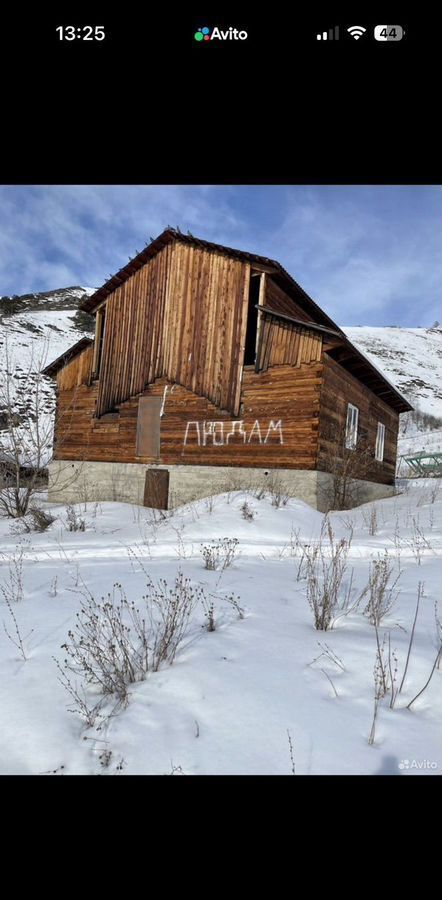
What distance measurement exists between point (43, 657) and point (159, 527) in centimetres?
619

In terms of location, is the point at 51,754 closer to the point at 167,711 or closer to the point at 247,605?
the point at 167,711

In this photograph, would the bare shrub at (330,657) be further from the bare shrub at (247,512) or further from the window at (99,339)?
the window at (99,339)

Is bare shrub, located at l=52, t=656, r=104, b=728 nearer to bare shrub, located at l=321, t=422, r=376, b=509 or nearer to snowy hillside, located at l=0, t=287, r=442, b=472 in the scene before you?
bare shrub, located at l=321, t=422, r=376, b=509

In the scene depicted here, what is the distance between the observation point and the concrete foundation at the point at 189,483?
1217 centimetres

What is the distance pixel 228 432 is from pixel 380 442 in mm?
8160

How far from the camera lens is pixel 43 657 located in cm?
312
